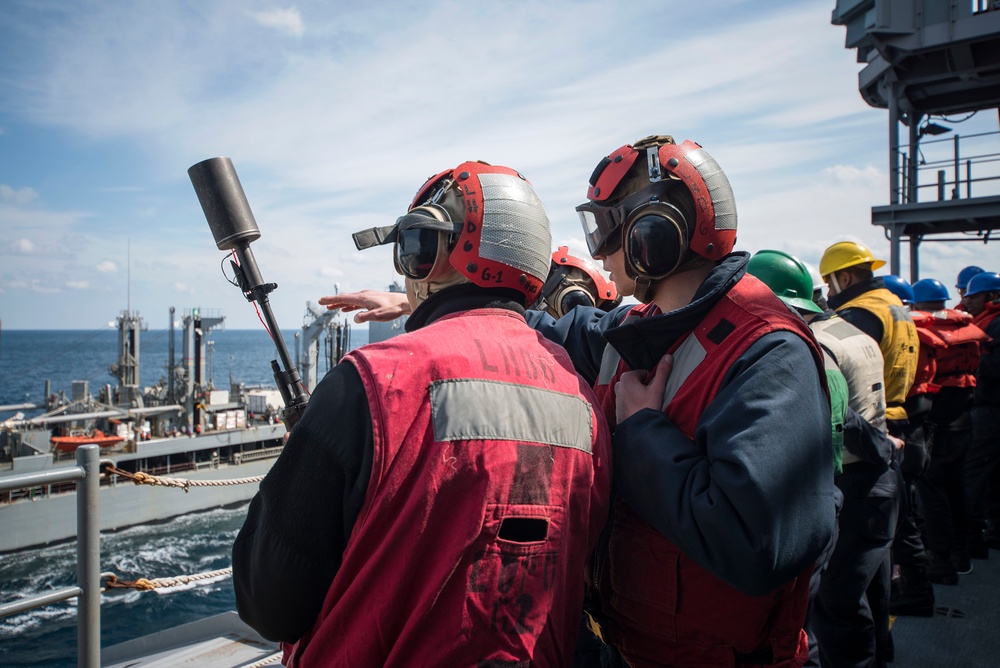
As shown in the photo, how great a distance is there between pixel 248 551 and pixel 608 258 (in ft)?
4.77

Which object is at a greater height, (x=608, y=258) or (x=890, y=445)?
(x=608, y=258)

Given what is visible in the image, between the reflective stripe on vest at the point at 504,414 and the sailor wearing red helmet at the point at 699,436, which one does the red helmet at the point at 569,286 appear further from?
the reflective stripe on vest at the point at 504,414

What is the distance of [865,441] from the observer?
3520 mm

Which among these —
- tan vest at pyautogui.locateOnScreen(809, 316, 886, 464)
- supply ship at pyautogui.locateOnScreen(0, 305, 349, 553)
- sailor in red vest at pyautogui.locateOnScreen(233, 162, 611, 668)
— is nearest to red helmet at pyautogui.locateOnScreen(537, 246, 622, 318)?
tan vest at pyautogui.locateOnScreen(809, 316, 886, 464)

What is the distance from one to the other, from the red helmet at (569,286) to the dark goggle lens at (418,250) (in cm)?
264

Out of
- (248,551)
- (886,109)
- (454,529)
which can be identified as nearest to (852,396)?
(454,529)

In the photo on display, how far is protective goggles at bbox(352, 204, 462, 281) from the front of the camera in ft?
6.14

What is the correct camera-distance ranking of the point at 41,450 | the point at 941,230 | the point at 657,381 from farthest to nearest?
→ the point at 41,450 < the point at 941,230 < the point at 657,381

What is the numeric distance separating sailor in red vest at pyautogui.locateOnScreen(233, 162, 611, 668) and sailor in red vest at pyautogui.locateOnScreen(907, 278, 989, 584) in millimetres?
5457

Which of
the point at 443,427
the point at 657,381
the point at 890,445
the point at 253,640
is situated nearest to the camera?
the point at 443,427

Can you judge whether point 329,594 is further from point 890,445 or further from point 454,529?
point 890,445

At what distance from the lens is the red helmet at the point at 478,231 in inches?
72.5

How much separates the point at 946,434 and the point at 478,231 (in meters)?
6.05

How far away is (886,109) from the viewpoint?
46.5ft
